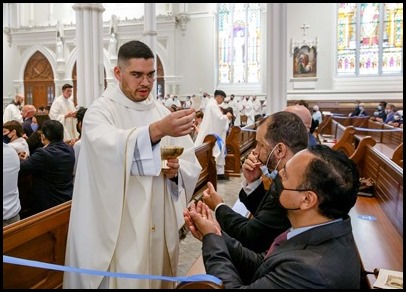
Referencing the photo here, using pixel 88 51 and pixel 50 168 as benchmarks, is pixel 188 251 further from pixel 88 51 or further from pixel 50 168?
pixel 88 51

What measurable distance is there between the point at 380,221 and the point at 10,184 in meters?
3.20

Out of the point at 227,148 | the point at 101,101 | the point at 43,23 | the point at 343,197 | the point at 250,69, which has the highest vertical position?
the point at 43,23

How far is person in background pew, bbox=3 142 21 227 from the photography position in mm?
3307

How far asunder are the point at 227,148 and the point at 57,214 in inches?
250

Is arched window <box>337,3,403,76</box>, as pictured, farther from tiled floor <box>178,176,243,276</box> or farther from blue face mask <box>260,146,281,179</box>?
blue face mask <box>260,146,281,179</box>

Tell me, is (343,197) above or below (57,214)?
above

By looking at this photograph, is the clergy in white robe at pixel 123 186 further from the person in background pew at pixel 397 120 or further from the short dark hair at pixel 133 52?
the person in background pew at pixel 397 120

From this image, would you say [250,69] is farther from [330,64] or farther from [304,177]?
[304,177]

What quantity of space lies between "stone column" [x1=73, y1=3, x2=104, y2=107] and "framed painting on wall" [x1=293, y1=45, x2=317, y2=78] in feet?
36.4

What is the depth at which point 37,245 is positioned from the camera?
8.14 feet

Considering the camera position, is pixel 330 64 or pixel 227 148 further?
pixel 330 64

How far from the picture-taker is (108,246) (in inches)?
80.9

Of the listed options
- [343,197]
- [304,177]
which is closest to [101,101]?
[304,177]

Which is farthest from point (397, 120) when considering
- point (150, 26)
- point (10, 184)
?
point (10, 184)
